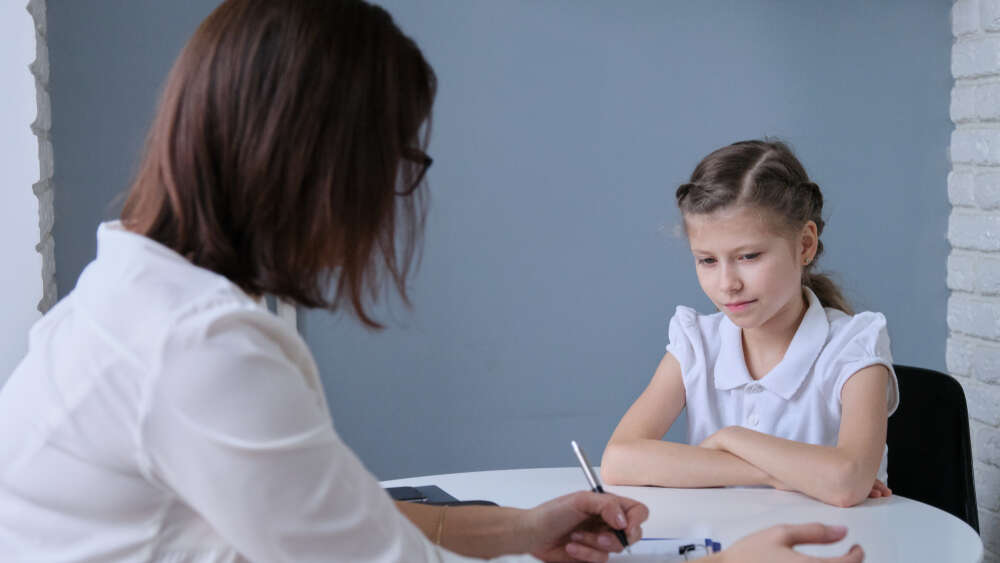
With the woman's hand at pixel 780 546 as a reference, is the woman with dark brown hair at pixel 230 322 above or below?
above

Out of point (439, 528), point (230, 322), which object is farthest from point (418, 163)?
point (439, 528)

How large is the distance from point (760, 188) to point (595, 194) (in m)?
0.77

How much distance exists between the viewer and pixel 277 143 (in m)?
0.75

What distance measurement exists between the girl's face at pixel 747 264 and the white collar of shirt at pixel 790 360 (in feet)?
0.17

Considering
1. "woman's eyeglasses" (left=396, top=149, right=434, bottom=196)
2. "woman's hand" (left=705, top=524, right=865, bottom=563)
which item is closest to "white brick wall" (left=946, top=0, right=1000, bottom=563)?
"woman's hand" (left=705, top=524, right=865, bottom=563)

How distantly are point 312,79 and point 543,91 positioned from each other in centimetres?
168

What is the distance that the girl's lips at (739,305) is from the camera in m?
1.65

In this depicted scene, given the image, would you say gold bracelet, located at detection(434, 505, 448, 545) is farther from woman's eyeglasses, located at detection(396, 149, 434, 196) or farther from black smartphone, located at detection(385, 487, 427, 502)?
woman's eyeglasses, located at detection(396, 149, 434, 196)

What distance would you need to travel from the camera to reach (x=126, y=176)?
2172 mm

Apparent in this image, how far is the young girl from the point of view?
4.84 ft

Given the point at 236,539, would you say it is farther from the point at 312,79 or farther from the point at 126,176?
the point at 126,176

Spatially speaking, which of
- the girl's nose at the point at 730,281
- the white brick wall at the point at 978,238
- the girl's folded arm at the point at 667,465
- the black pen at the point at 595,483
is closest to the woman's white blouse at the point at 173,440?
the black pen at the point at 595,483

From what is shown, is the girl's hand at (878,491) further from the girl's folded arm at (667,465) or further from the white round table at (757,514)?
the girl's folded arm at (667,465)

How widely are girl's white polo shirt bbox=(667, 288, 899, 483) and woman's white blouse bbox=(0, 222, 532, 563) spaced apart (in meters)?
1.09
